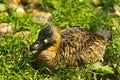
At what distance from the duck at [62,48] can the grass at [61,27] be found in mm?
125

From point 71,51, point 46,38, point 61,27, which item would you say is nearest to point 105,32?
point 61,27

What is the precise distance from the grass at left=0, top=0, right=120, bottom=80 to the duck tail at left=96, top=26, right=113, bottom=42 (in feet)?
0.28

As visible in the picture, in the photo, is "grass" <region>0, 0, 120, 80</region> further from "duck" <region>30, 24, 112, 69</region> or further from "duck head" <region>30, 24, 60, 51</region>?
"duck head" <region>30, 24, 60, 51</region>

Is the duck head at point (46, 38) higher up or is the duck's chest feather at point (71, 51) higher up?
the duck head at point (46, 38)

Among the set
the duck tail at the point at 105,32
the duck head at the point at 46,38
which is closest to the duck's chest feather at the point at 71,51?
the duck head at the point at 46,38

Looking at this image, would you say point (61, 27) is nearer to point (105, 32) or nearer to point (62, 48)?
point (105, 32)

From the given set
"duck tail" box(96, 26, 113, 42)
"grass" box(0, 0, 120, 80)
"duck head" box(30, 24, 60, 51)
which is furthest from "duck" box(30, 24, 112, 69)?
"duck tail" box(96, 26, 113, 42)

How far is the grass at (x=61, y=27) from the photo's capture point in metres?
6.34

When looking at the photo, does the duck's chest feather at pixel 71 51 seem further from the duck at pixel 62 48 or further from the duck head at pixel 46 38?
the duck head at pixel 46 38

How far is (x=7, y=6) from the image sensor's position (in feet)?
26.8

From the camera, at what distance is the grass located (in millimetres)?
6344

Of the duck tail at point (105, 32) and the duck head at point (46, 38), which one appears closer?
the duck head at point (46, 38)

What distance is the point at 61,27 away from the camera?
7734 millimetres

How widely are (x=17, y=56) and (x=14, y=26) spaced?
1.03m
